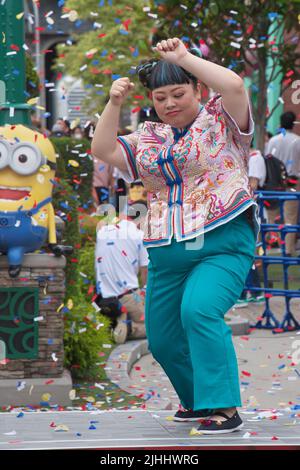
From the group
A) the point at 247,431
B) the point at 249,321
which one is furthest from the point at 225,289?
the point at 249,321

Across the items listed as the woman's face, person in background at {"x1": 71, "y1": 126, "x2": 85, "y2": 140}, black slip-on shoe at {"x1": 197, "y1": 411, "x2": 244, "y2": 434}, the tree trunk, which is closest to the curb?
black slip-on shoe at {"x1": 197, "y1": 411, "x2": 244, "y2": 434}

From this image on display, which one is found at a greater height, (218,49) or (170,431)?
(218,49)

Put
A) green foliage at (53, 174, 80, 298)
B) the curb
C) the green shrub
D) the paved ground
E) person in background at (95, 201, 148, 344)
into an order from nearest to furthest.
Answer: the paved ground, the curb, the green shrub, green foliage at (53, 174, 80, 298), person in background at (95, 201, 148, 344)

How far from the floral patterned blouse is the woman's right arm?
161 mm

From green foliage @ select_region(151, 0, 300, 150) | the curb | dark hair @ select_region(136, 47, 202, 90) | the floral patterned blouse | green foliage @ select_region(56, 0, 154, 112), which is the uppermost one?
green foliage @ select_region(56, 0, 154, 112)

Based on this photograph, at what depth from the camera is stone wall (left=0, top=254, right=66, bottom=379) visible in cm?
781

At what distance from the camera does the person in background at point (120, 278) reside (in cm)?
1056

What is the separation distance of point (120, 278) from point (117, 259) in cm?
18

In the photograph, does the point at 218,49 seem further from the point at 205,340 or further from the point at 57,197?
the point at 205,340

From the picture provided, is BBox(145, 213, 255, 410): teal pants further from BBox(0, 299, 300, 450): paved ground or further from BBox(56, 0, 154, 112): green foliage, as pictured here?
BBox(56, 0, 154, 112): green foliage

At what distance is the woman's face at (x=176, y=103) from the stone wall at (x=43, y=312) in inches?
102

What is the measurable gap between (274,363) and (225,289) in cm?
474

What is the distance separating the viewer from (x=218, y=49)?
1524 centimetres

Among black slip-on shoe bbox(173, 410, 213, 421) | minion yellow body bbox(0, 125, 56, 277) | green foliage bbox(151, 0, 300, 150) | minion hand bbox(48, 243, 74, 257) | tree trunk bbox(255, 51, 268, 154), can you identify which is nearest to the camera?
black slip-on shoe bbox(173, 410, 213, 421)
